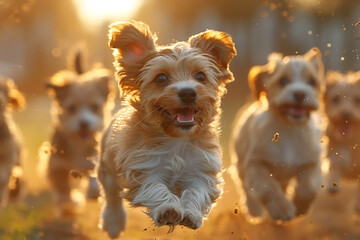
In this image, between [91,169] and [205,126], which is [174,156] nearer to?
[205,126]

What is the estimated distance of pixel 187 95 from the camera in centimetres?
474

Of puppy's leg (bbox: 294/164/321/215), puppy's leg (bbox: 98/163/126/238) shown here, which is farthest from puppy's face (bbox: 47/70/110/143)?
puppy's leg (bbox: 294/164/321/215)

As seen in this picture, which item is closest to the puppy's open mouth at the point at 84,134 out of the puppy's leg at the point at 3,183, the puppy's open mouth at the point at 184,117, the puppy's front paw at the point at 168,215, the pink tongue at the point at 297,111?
the puppy's leg at the point at 3,183

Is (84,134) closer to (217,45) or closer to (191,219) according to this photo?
(217,45)

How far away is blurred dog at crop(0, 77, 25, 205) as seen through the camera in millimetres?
7617

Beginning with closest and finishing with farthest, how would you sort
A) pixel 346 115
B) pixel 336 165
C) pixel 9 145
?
pixel 9 145 < pixel 336 165 < pixel 346 115

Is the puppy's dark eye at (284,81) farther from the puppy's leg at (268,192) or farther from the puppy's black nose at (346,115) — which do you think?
the puppy's black nose at (346,115)

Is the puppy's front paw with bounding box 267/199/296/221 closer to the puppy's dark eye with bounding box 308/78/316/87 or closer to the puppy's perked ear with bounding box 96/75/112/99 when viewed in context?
the puppy's dark eye with bounding box 308/78/316/87

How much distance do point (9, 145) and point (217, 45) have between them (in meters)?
3.75

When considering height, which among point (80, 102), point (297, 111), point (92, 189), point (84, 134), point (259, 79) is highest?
point (259, 79)

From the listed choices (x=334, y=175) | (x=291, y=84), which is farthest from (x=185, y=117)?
(x=334, y=175)

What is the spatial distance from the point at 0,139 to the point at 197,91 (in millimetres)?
3972

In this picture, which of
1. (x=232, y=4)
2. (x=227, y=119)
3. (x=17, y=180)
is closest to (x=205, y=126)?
(x=17, y=180)

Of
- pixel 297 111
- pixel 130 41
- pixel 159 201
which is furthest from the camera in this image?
pixel 297 111
